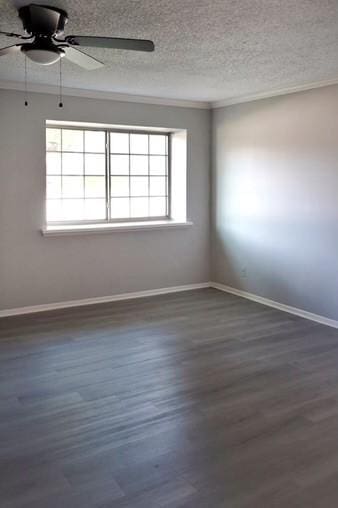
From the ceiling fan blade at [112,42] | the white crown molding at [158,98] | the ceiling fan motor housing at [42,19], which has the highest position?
the white crown molding at [158,98]

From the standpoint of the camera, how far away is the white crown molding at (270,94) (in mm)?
4590

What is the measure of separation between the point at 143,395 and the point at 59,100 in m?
3.37

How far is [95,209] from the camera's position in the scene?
5.80 m

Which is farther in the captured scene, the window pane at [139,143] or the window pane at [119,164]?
the window pane at [139,143]

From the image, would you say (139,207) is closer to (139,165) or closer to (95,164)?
(139,165)

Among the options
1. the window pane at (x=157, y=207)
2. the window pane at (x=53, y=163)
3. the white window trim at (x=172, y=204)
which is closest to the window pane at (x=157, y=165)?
the white window trim at (x=172, y=204)

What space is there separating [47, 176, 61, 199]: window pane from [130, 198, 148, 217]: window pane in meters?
0.96

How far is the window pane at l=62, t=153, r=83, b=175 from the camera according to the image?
5523mm

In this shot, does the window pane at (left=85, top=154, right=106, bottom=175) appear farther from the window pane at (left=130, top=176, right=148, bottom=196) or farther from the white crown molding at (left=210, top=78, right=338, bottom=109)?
the white crown molding at (left=210, top=78, right=338, bottom=109)

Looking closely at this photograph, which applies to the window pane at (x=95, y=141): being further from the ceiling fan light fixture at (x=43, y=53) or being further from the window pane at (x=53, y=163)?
the ceiling fan light fixture at (x=43, y=53)

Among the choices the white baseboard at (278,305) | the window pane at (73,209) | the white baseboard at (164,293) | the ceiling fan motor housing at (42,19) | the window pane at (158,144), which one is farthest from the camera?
the window pane at (158,144)

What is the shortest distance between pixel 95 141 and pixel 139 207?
99 cm

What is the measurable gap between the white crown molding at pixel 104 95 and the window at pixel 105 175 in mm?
431

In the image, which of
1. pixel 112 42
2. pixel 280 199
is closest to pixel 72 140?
pixel 280 199
